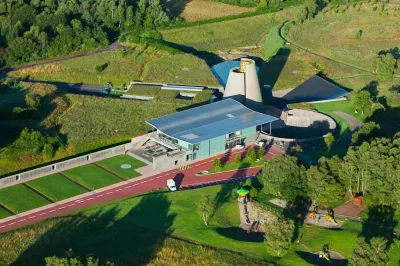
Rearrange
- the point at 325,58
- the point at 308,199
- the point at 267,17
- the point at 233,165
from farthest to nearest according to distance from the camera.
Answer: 1. the point at 267,17
2. the point at 325,58
3. the point at 233,165
4. the point at 308,199

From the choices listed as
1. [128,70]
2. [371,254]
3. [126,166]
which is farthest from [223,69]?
[371,254]

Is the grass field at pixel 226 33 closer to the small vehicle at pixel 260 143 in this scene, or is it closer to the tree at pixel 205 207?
the small vehicle at pixel 260 143

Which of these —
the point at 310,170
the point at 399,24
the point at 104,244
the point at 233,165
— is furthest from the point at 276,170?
the point at 399,24

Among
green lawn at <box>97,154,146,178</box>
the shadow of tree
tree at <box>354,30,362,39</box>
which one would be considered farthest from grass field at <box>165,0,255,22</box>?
the shadow of tree

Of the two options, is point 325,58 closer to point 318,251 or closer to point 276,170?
point 276,170

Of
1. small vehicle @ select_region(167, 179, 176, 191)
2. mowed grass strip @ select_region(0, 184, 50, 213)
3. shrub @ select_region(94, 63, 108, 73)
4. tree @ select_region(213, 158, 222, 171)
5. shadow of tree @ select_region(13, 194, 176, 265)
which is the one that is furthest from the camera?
shrub @ select_region(94, 63, 108, 73)

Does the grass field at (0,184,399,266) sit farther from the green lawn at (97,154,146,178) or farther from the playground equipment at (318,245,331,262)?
the green lawn at (97,154,146,178)

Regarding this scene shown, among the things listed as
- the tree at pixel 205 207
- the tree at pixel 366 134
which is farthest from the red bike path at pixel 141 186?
the tree at pixel 366 134

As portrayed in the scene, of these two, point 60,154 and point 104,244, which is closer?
point 104,244
